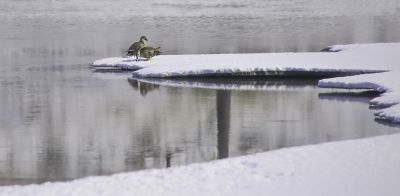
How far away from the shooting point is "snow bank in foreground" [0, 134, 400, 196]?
12359mm

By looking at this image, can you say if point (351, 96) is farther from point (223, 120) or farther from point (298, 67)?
point (223, 120)

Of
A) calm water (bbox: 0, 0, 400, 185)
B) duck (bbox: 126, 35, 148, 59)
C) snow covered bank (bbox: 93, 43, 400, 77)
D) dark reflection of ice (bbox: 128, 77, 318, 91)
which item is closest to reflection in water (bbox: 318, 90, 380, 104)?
calm water (bbox: 0, 0, 400, 185)

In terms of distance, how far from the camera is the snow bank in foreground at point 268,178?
1236 centimetres

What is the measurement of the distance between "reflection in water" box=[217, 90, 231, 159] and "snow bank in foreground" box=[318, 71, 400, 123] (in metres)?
3.44

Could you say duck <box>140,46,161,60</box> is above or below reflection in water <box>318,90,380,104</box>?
above

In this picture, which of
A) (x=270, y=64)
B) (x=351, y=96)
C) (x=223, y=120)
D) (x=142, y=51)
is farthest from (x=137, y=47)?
(x=223, y=120)

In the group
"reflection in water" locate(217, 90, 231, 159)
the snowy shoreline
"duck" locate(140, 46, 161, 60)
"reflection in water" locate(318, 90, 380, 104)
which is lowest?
"reflection in water" locate(217, 90, 231, 159)

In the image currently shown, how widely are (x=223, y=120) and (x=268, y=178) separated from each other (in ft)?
32.7

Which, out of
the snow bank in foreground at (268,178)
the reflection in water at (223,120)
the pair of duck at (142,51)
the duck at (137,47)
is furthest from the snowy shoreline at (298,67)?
the snow bank in foreground at (268,178)

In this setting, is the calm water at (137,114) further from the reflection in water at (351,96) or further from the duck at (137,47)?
the duck at (137,47)

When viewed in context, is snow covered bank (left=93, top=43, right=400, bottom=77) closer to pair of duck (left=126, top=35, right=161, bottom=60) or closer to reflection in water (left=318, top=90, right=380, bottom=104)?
pair of duck (left=126, top=35, right=161, bottom=60)

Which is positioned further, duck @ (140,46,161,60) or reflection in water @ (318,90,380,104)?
duck @ (140,46,161,60)

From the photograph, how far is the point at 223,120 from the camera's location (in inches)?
905

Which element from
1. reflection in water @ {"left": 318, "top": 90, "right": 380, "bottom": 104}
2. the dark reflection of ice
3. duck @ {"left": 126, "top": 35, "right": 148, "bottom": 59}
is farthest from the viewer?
duck @ {"left": 126, "top": 35, "right": 148, "bottom": 59}
